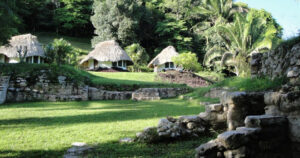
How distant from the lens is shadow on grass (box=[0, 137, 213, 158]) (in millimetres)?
4596

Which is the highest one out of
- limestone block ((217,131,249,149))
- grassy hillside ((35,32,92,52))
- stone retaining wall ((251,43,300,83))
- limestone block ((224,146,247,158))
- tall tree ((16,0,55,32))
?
tall tree ((16,0,55,32))

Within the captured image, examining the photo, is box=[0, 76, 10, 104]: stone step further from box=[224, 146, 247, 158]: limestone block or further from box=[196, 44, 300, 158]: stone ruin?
box=[224, 146, 247, 158]: limestone block

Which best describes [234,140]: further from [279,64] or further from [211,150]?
[279,64]

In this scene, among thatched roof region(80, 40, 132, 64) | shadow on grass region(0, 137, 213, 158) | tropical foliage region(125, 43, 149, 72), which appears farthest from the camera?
tropical foliage region(125, 43, 149, 72)

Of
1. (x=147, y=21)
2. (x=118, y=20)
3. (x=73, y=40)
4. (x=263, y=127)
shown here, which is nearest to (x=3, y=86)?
(x=263, y=127)

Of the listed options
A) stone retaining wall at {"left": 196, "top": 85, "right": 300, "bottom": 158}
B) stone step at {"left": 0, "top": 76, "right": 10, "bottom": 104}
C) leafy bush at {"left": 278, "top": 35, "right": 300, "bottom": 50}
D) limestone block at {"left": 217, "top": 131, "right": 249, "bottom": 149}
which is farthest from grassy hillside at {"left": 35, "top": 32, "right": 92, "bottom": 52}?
limestone block at {"left": 217, "top": 131, "right": 249, "bottom": 149}

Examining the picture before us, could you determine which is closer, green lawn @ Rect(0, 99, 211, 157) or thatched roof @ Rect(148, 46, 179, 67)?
green lawn @ Rect(0, 99, 211, 157)

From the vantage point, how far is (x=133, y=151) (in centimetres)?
485

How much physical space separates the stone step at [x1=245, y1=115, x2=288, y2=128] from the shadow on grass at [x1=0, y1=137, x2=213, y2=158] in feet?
3.81

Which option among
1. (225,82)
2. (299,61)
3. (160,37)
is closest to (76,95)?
(225,82)

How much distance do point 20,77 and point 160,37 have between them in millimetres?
35151

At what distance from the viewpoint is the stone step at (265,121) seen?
399cm

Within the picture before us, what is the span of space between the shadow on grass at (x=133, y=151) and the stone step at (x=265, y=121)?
1.16 m

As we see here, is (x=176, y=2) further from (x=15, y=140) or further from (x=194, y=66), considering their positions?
(x=15, y=140)
